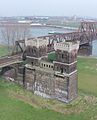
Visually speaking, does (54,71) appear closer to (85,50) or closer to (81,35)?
(81,35)

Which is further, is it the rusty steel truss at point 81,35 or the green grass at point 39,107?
the rusty steel truss at point 81,35

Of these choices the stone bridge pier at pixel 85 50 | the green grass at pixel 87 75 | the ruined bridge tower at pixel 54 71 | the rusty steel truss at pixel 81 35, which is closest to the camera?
the ruined bridge tower at pixel 54 71

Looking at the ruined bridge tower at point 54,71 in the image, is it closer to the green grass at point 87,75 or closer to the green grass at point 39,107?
the green grass at point 39,107

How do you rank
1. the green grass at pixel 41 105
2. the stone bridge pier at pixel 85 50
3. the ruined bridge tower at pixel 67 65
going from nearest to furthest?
the green grass at pixel 41 105, the ruined bridge tower at pixel 67 65, the stone bridge pier at pixel 85 50

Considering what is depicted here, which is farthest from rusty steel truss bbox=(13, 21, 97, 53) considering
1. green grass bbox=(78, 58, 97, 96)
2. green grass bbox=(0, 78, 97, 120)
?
green grass bbox=(0, 78, 97, 120)

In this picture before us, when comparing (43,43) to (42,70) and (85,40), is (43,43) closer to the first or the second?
(42,70)

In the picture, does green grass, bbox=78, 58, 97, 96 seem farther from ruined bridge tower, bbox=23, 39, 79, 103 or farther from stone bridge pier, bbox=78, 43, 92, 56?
stone bridge pier, bbox=78, 43, 92, 56

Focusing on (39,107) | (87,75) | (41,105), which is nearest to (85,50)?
(87,75)

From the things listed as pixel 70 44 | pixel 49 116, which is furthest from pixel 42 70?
pixel 49 116

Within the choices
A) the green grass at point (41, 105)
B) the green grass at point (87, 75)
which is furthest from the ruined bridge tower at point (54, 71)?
the green grass at point (87, 75)
